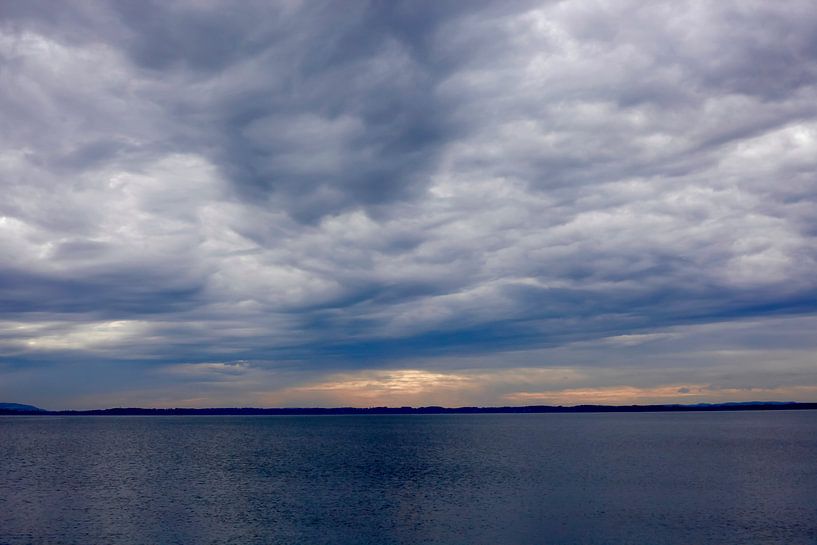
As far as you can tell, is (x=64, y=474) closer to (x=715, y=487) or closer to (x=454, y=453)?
(x=454, y=453)

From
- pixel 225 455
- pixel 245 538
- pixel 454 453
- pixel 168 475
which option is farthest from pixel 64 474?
pixel 454 453

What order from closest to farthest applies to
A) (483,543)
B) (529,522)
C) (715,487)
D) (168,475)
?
(483,543) < (529,522) < (715,487) < (168,475)

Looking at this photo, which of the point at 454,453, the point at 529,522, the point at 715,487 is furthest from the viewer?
the point at 454,453

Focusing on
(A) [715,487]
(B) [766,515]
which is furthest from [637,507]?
(A) [715,487]

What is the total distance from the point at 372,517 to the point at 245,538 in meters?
11.1

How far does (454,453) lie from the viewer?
116250 millimetres

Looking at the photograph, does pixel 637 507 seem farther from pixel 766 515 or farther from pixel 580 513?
pixel 766 515

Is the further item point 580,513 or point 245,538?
point 580,513

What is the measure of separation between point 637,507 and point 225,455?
279 feet

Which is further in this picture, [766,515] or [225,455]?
[225,455]

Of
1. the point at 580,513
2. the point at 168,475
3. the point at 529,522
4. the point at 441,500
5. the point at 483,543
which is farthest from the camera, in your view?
the point at 168,475

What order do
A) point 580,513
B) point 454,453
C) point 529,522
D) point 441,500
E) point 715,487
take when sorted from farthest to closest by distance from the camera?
point 454,453, point 715,487, point 441,500, point 580,513, point 529,522

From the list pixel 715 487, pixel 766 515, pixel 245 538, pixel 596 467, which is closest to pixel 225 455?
pixel 596 467

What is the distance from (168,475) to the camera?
8219 cm
